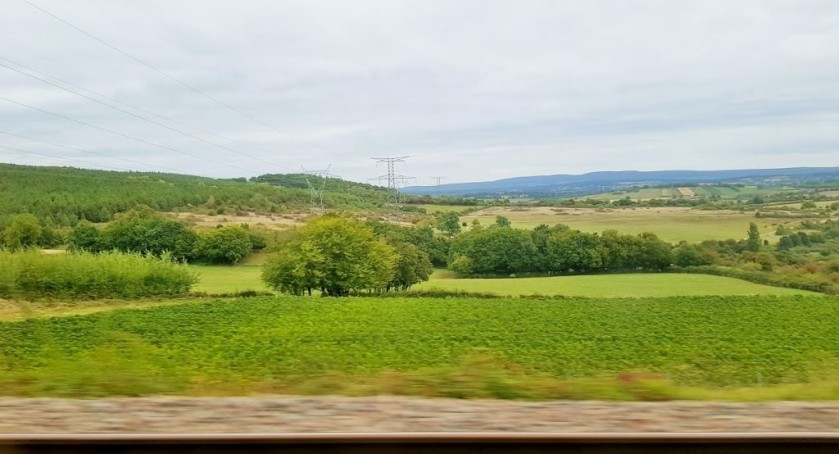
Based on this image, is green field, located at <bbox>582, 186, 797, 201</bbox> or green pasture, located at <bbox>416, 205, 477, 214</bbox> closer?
green field, located at <bbox>582, 186, 797, 201</bbox>

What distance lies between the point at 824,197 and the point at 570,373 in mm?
8817

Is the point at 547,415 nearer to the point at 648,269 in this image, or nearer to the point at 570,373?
the point at 570,373

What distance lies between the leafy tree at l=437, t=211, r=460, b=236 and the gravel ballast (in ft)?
38.4

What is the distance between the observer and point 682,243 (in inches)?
509

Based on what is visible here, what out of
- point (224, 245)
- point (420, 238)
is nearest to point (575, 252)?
point (420, 238)

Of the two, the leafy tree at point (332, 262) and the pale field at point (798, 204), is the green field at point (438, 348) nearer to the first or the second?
the pale field at point (798, 204)

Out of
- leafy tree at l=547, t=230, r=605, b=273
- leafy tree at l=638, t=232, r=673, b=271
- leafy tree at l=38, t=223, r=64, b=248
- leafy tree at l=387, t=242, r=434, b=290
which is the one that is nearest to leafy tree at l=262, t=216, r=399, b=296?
leafy tree at l=387, t=242, r=434, b=290

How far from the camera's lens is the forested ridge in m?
14.1

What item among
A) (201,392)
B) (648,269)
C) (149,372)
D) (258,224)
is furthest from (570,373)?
(258,224)

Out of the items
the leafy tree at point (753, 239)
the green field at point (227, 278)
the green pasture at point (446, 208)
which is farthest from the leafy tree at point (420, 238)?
the leafy tree at point (753, 239)

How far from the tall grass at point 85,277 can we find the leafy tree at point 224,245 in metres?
1.98

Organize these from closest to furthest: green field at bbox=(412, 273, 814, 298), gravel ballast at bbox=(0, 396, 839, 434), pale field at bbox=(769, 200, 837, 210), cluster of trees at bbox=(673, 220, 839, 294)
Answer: gravel ballast at bbox=(0, 396, 839, 434)
cluster of trees at bbox=(673, 220, 839, 294)
green field at bbox=(412, 273, 814, 298)
pale field at bbox=(769, 200, 837, 210)

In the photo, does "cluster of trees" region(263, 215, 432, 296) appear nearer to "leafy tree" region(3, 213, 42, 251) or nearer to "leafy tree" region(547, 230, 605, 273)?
"leafy tree" region(547, 230, 605, 273)

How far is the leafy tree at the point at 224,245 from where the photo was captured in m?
15.8
